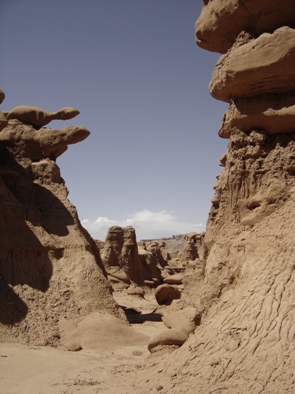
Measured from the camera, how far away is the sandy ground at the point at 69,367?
7773 mm

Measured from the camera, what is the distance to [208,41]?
8.87 metres

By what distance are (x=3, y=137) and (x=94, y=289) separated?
618 cm

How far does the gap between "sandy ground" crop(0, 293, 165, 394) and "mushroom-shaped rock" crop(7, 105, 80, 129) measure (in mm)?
7971

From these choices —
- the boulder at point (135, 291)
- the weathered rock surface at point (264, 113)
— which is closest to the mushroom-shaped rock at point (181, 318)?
the weathered rock surface at point (264, 113)

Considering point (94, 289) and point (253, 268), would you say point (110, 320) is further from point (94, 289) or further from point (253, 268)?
point (253, 268)

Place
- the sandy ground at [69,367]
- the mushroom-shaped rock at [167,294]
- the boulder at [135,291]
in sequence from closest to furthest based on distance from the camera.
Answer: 1. the sandy ground at [69,367]
2. the mushroom-shaped rock at [167,294]
3. the boulder at [135,291]

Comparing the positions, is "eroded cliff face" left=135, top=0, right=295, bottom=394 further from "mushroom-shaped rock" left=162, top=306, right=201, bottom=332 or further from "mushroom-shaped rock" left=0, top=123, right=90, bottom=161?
"mushroom-shaped rock" left=0, top=123, right=90, bottom=161

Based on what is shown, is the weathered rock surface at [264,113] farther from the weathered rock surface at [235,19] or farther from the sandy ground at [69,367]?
the sandy ground at [69,367]

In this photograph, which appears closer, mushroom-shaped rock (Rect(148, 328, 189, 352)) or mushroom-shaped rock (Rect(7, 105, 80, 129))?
mushroom-shaped rock (Rect(148, 328, 189, 352))

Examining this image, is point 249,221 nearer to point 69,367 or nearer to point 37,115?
point 69,367

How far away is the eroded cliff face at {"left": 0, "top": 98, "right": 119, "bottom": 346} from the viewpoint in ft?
40.1

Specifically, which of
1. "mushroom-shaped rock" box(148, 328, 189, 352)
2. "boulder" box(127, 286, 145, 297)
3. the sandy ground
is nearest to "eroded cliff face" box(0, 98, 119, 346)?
the sandy ground

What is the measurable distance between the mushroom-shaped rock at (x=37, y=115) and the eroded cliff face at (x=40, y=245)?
0.04 metres

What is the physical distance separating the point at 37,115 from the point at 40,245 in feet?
16.5
